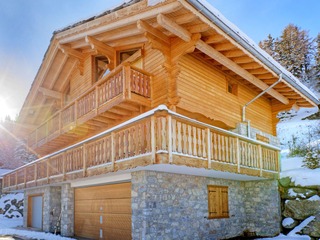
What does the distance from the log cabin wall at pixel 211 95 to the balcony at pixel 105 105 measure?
1294mm

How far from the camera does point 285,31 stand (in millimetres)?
39625

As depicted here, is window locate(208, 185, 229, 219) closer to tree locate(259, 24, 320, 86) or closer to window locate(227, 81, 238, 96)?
window locate(227, 81, 238, 96)

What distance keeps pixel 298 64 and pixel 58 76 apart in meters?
28.1

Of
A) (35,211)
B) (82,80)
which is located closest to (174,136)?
(82,80)

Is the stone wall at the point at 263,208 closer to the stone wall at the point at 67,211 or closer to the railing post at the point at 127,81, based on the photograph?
the railing post at the point at 127,81

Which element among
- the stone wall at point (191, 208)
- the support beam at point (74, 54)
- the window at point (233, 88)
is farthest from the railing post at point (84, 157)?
the window at point (233, 88)

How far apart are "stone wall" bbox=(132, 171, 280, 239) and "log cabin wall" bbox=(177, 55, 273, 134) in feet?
8.01

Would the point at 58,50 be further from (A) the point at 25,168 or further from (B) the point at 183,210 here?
(B) the point at 183,210

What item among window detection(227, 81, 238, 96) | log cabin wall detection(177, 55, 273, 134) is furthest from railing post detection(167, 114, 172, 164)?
window detection(227, 81, 238, 96)

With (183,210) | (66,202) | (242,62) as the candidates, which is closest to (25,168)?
(66,202)

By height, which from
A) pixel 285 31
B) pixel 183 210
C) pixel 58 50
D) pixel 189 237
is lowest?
pixel 189 237

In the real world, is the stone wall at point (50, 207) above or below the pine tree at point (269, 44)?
below

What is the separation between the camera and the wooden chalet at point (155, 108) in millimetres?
9125

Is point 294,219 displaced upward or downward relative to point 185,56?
downward
